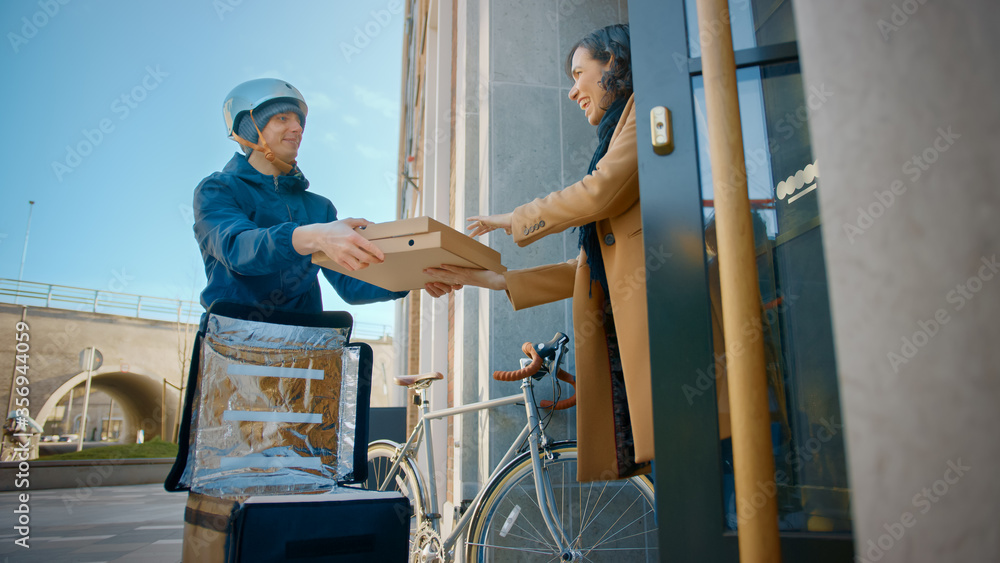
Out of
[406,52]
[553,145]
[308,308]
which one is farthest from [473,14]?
[406,52]

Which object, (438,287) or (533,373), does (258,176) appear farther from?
(533,373)

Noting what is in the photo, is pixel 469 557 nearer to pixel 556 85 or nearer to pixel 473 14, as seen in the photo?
pixel 556 85

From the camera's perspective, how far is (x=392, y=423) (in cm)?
608

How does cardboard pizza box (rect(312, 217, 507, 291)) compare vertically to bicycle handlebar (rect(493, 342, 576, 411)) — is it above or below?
above

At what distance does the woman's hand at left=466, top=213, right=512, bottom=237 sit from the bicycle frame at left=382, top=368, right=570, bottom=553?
756mm

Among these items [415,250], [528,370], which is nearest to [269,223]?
[415,250]

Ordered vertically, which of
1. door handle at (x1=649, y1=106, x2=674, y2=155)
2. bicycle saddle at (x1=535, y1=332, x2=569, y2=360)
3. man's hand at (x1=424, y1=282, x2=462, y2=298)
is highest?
door handle at (x1=649, y1=106, x2=674, y2=155)

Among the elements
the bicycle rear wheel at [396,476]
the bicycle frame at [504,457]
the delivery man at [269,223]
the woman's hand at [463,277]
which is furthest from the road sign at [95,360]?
the woman's hand at [463,277]

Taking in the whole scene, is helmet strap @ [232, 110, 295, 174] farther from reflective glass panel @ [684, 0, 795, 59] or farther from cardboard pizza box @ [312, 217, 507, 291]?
reflective glass panel @ [684, 0, 795, 59]

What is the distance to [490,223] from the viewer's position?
1900mm

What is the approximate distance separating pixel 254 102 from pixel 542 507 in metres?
1.76

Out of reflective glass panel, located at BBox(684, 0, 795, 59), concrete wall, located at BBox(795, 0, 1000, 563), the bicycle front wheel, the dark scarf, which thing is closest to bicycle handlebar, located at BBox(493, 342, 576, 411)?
the bicycle front wheel

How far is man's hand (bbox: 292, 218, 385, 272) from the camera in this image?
5.13 ft

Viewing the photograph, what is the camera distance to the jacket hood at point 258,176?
1.84m
